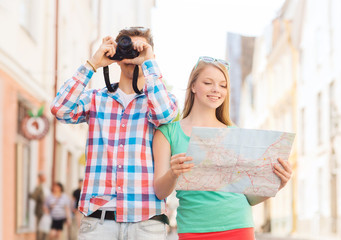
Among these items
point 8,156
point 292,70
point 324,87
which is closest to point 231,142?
point 8,156

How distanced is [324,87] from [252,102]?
24.7m

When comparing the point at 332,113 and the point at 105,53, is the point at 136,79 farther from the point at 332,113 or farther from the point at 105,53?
the point at 332,113

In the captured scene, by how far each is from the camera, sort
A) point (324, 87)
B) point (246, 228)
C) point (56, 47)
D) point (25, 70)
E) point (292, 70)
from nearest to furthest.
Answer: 1. point (246, 228)
2. point (25, 70)
3. point (56, 47)
4. point (324, 87)
5. point (292, 70)

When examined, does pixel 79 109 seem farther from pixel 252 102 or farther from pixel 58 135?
pixel 252 102

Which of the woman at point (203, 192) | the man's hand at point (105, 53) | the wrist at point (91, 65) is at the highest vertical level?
the man's hand at point (105, 53)

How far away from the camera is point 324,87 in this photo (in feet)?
80.2

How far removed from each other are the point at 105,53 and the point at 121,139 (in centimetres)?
44

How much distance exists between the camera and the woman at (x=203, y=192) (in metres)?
3.27

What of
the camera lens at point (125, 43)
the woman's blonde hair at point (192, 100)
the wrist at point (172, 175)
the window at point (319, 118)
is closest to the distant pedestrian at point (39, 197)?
the woman's blonde hair at point (192, 100)

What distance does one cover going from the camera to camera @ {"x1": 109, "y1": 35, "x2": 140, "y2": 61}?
11.2 feet

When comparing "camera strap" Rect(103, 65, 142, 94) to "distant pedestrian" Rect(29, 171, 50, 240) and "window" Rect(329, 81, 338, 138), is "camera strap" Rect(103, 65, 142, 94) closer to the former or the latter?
"distant pedestrian" Rect(29, 171, 50, 240)

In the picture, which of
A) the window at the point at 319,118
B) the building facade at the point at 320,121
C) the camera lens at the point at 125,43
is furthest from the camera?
the window at the point at 319,118

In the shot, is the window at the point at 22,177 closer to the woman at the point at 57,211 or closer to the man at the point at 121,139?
the woman at the point at 57,211

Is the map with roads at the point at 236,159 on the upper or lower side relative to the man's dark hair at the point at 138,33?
lower
